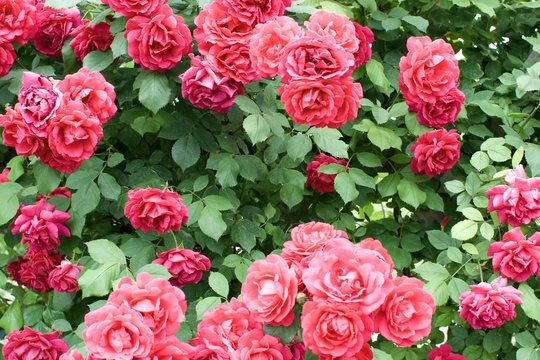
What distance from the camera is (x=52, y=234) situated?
1963 mm

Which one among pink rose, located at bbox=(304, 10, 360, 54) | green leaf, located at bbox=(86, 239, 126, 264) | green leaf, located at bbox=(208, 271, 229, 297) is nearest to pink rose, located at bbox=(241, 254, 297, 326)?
green leaf, located at bbox=(208, 271, 229, 297)

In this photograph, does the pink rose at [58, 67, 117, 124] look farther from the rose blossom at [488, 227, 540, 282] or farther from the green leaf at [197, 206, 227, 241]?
the rose blossom at [488, 227, 540, 282]

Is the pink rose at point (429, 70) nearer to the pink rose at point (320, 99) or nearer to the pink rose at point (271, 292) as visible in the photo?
the pink rose at point (320, 99)

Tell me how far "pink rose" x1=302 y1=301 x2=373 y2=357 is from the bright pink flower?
837 millimetres

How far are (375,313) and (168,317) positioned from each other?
37 cm

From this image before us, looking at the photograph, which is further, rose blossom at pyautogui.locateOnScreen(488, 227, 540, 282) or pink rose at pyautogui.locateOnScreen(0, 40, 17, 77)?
pink rose at pyautogui.locateOnScreen(0, 40, 17, 77)

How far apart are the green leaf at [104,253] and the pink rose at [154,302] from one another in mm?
524

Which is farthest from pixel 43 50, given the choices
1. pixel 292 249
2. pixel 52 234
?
pixel 292 249

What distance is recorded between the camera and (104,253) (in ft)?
5.39

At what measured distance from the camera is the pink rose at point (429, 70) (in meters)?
1.90

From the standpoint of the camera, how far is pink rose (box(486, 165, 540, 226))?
182 cm

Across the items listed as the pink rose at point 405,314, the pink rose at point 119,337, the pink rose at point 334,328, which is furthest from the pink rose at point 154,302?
the pink rose at point 405,314

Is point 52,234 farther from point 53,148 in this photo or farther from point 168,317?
point 168,317

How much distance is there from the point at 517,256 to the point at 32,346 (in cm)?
151
